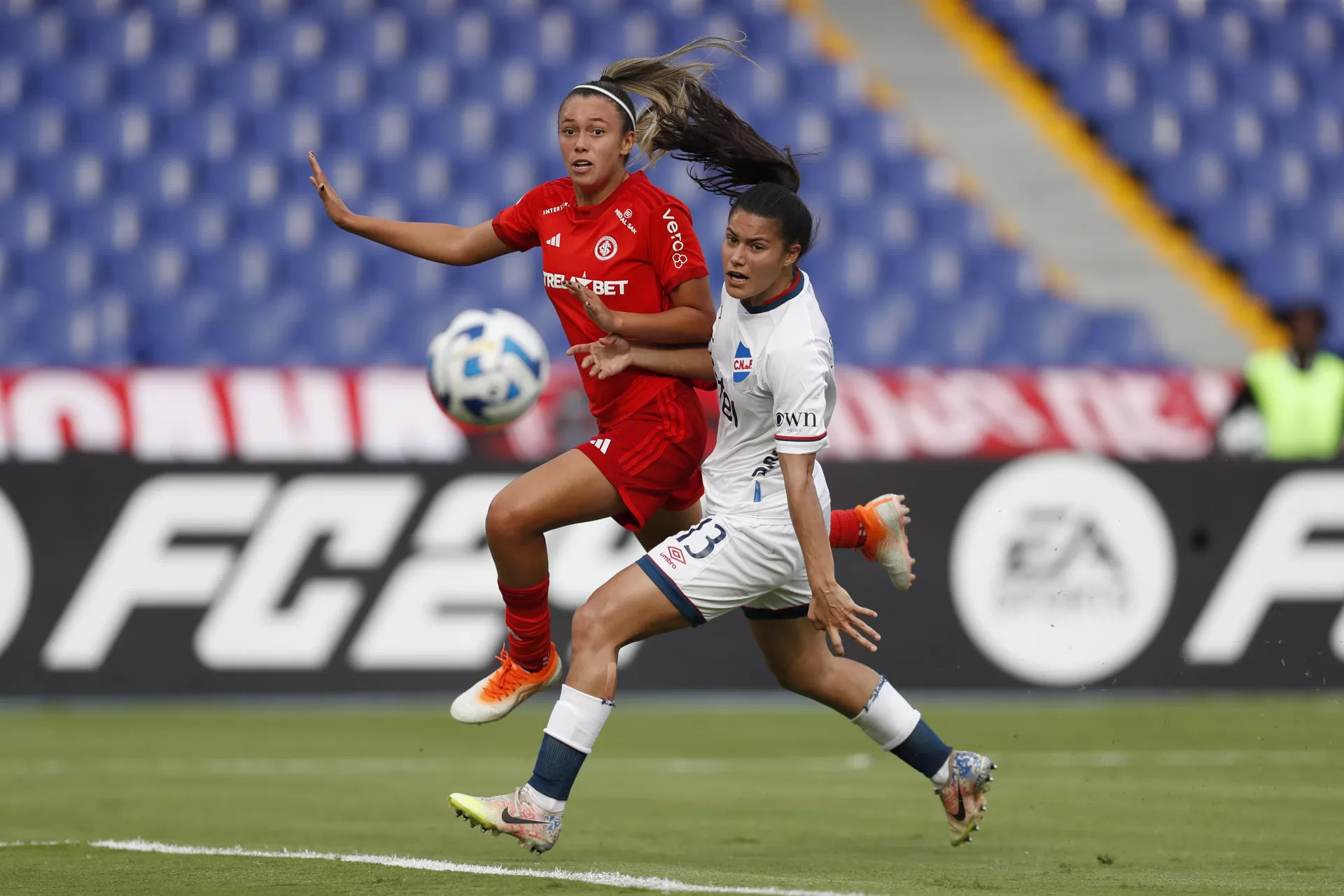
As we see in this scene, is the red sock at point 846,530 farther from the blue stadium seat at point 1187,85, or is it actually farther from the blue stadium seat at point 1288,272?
the blue stadium seat at point 1187,85

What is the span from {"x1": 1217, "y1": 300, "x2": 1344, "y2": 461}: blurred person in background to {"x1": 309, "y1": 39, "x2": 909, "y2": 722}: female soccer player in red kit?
6788 millimetres

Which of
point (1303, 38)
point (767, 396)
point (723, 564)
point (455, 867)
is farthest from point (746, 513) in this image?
point (1303, 38)

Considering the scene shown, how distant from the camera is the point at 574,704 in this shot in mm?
5480

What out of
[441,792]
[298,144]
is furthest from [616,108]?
[298,144]

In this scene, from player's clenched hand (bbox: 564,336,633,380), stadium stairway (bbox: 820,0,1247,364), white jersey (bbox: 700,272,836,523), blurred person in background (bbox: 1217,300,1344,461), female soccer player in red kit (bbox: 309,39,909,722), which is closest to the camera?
white jersey (bbox: 700,272,836,523)

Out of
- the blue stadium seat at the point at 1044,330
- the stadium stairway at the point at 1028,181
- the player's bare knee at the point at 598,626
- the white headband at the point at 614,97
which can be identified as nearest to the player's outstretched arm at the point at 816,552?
the player's bare knee at the point at 598,626

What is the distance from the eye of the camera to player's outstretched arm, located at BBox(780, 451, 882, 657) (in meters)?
5.32

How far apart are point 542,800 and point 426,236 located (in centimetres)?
211

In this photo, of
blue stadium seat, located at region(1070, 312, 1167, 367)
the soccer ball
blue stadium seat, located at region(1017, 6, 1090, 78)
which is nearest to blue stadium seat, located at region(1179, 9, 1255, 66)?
blue stadium seat, located at region(1017, 6, 1090, 78)

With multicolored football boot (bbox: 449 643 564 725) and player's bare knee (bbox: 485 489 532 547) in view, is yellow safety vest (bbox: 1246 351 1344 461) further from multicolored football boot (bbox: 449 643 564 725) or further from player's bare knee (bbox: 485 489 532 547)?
player's bare knee (bbox: 485 489 532 547)

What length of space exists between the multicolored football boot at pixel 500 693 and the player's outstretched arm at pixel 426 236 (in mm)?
1385

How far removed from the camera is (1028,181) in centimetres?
1641

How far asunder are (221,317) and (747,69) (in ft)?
17.0

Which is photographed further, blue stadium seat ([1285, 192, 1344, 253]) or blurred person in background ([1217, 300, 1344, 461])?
blue stadium seat ([1285, 192, 1344, 253])
